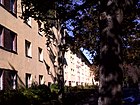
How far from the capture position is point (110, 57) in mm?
7098

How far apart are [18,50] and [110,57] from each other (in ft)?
62.8

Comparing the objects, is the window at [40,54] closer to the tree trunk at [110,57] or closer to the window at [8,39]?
the window at [8,39]

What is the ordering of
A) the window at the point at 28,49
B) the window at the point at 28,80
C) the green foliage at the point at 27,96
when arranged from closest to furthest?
1. the green foliage at the point at 27,96
2. the window at the point at 28,80
3. the window at the point at 28,49

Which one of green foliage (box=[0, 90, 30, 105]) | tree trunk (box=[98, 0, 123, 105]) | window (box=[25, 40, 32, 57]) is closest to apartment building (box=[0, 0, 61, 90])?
window (box=[25, 40, 32, 57])

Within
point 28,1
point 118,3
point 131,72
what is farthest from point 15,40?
point 131,72

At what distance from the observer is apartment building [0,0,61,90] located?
22.5 meters

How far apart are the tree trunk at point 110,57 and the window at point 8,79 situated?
50.8ft

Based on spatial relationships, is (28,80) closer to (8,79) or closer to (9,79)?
(9,79)

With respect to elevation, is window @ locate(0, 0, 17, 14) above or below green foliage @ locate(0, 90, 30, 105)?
above

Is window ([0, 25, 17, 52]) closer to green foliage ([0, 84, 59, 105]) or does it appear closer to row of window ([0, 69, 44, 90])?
row of window ([0, 69, 44, 90])

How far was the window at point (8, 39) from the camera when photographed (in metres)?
22.5

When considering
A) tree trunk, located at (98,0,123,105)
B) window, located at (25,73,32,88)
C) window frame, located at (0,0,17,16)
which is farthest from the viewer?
Answer: window, located at (25,73,32,88)

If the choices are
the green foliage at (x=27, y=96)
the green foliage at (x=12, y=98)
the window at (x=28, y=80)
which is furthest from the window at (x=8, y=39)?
the window at (x=28, y=80)

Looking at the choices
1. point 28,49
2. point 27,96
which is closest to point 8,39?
point 27,96
